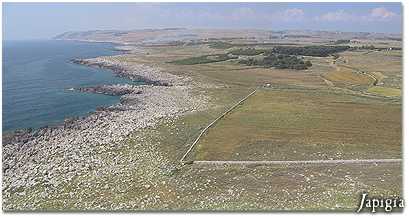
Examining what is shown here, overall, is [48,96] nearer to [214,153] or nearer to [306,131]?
[214,153]

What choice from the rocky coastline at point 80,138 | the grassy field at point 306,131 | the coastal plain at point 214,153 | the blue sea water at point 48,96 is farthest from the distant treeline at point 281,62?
the grassy field at point 306,131

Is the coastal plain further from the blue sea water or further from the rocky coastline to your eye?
the blue sea water

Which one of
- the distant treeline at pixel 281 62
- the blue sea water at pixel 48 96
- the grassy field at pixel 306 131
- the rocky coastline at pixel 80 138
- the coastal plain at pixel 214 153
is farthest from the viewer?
the distant treeline at pixel 281 62

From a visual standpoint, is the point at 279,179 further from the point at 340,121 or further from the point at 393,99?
the point at 393,99

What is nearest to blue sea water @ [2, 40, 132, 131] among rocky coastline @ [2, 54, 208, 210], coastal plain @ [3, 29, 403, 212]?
rocky coastline @ [2, 54, 208, 210]

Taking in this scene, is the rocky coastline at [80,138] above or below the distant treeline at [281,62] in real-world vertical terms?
below

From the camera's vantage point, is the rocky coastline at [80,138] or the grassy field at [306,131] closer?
the rocky coastline at [80,138]

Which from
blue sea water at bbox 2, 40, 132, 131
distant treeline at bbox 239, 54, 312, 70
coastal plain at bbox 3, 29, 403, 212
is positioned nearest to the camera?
coastal plain at bbox 3, 29, 403, 212

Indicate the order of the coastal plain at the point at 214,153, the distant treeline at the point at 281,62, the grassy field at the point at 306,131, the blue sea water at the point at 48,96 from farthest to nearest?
1. the distant treeline at the point at 281,62
2. the blue sea water at the point at 48,96
3. the grassy field at the point at 306,131
4. the coastal plain at the point at 214,153

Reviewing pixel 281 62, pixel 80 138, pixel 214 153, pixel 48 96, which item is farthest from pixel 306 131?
pixel 281 62

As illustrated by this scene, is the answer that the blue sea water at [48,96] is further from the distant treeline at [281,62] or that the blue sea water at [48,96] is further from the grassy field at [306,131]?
the distant treeline at [281,62]

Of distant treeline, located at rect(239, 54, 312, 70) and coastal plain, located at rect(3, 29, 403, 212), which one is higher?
distant treeline, located at rect(239, 54, 312, 70)
